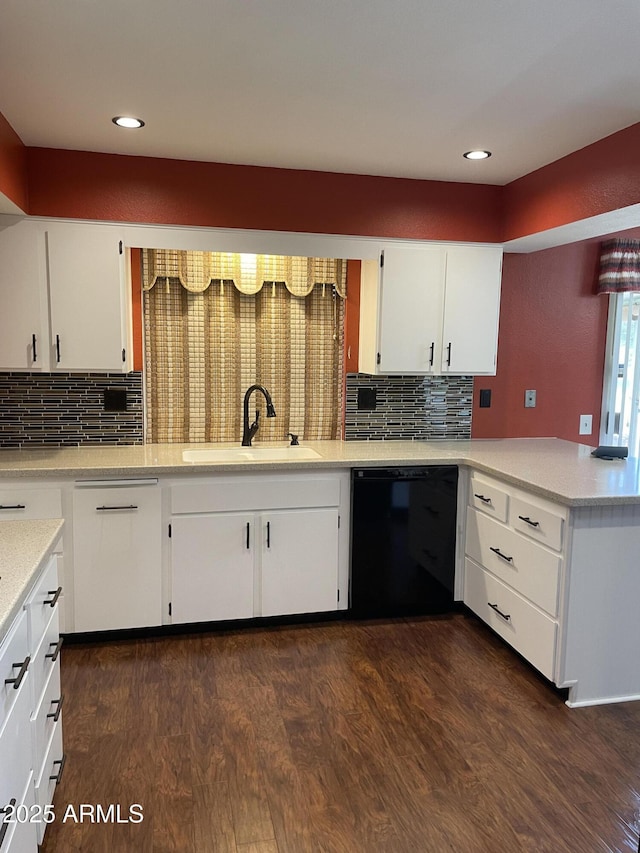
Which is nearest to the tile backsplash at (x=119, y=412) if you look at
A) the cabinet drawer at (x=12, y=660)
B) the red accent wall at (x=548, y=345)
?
the red accent wall at (x=548, y=345)

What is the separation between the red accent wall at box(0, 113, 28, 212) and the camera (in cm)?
248

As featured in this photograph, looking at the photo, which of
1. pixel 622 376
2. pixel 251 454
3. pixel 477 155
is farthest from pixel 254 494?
pixel 622 376

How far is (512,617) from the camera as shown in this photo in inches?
107

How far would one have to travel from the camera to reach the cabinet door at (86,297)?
2.88m

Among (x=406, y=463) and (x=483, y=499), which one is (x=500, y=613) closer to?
(x=483, y=499)

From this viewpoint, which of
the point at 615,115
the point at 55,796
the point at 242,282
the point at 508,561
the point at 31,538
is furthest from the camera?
the point at 242,282

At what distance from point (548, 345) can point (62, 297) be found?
276 centimetres

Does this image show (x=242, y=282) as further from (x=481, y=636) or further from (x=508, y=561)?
(x=481, y=636)

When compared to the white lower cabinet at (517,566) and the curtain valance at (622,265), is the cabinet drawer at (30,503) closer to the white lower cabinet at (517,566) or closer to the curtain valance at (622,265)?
the white lower cabinet at (517,566)

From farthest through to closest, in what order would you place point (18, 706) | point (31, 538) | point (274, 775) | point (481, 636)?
point (481, 636) → point (274, 775) → point (31, 538) → point (18, 706)

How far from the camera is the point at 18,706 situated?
53.6 inches

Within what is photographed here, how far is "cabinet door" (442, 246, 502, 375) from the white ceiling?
1.76 ft

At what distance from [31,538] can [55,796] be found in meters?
0.84

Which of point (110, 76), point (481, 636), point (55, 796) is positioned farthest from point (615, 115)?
point (55, 796)
